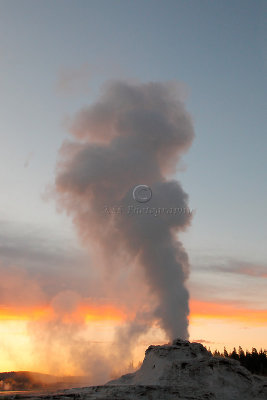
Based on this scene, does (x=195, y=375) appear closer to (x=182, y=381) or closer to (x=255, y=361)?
(x=182, y=381)

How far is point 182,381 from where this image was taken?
39938 millimetres

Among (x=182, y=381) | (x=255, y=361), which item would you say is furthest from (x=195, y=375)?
(x=255, y=361)

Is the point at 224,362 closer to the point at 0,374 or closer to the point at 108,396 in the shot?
the point at 108,396

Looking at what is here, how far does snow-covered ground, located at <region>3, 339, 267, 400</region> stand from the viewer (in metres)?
37.2

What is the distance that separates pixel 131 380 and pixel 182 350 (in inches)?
283

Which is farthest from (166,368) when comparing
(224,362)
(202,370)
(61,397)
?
Answer: (61,397)

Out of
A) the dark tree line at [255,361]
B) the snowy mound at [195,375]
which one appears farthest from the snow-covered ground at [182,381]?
the dark tree line at [255,361]

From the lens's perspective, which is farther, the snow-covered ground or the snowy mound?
the snowy mound

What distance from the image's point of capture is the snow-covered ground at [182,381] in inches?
1464

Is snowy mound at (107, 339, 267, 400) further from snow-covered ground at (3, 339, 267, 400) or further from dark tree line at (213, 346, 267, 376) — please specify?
dark tree line at (213, 346, 267, 376)

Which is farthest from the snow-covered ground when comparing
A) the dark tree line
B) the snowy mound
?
the dark tree line

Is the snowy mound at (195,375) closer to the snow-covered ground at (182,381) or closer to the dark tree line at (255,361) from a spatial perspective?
the snow-covered ground at (182,381)

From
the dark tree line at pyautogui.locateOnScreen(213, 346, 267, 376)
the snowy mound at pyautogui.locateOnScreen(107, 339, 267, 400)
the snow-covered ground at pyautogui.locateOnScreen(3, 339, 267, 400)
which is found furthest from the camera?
the dark tree line at pyautogui.locateOnScreen(213, 346, 267, 376)

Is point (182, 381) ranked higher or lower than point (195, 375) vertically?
lower
